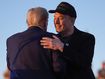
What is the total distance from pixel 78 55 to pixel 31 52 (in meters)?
0.69

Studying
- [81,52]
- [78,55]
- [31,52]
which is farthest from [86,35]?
[31,52]

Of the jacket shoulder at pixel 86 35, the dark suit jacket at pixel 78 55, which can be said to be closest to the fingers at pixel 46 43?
the dark suit jacket at pixel 78 55

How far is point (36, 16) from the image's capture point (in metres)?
7.14

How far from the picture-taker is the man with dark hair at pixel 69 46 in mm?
6992

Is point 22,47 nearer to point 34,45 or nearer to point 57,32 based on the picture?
point 34,45

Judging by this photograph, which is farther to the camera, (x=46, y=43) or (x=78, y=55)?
(x=78, y=55)

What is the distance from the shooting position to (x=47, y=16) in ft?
23.7

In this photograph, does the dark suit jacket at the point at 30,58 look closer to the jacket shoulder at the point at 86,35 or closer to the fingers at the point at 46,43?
the fingers at the point at 46,43

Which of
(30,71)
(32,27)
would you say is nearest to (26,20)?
(32,27)

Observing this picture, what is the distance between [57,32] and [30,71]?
0.96 metres

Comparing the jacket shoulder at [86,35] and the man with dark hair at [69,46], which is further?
the jacket shoulder at [86,35]

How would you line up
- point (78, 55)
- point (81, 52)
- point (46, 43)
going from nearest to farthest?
point (46, 43)
point (78, 55)
point (81, 52)

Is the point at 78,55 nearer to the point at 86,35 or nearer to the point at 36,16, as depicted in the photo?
the point at 86,35

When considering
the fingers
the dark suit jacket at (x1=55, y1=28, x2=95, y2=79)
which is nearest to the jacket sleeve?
the dark suit jacket at (x1=55, y1=28, x2=95, y2=79)
